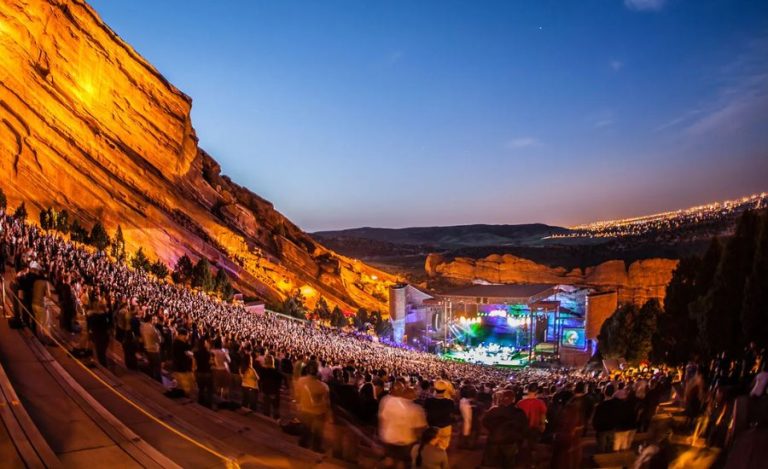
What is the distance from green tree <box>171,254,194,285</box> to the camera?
41.4m

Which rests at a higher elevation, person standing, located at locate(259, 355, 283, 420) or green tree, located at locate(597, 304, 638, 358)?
person standing, located at locate(259, 355, 283, 420)

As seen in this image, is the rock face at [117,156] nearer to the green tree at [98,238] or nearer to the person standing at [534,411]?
the green tree at [98,238]

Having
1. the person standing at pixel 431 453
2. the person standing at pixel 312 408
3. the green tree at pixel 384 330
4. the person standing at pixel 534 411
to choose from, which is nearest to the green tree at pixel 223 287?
the green tree at pixel 384 330

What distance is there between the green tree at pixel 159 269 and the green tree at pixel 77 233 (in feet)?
16.7

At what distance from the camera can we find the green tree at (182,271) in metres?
41.4

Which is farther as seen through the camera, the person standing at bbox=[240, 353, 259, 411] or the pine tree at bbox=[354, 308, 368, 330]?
the pine tree at bbox=[354, 308, 368, 330]

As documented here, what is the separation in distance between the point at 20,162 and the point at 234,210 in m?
22.2

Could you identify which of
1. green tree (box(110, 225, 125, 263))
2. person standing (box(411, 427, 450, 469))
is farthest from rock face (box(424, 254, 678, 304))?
person standing (box(411, 427, 450, 469))

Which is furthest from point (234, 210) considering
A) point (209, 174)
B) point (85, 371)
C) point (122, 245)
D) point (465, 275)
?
point (85, 371)

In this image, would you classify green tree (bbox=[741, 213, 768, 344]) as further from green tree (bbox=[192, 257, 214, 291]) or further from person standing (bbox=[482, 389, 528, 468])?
green tree (bbox=[192, 257, 214, 291])

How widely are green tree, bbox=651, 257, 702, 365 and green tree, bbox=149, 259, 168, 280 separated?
3432 cm

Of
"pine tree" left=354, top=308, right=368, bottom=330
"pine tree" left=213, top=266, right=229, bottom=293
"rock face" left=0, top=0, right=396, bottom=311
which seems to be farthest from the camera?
"pine tree" left=354, top=308, right=368, bottom=330

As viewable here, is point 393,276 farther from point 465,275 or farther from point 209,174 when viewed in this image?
point 209,174

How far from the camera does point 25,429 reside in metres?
4.28
